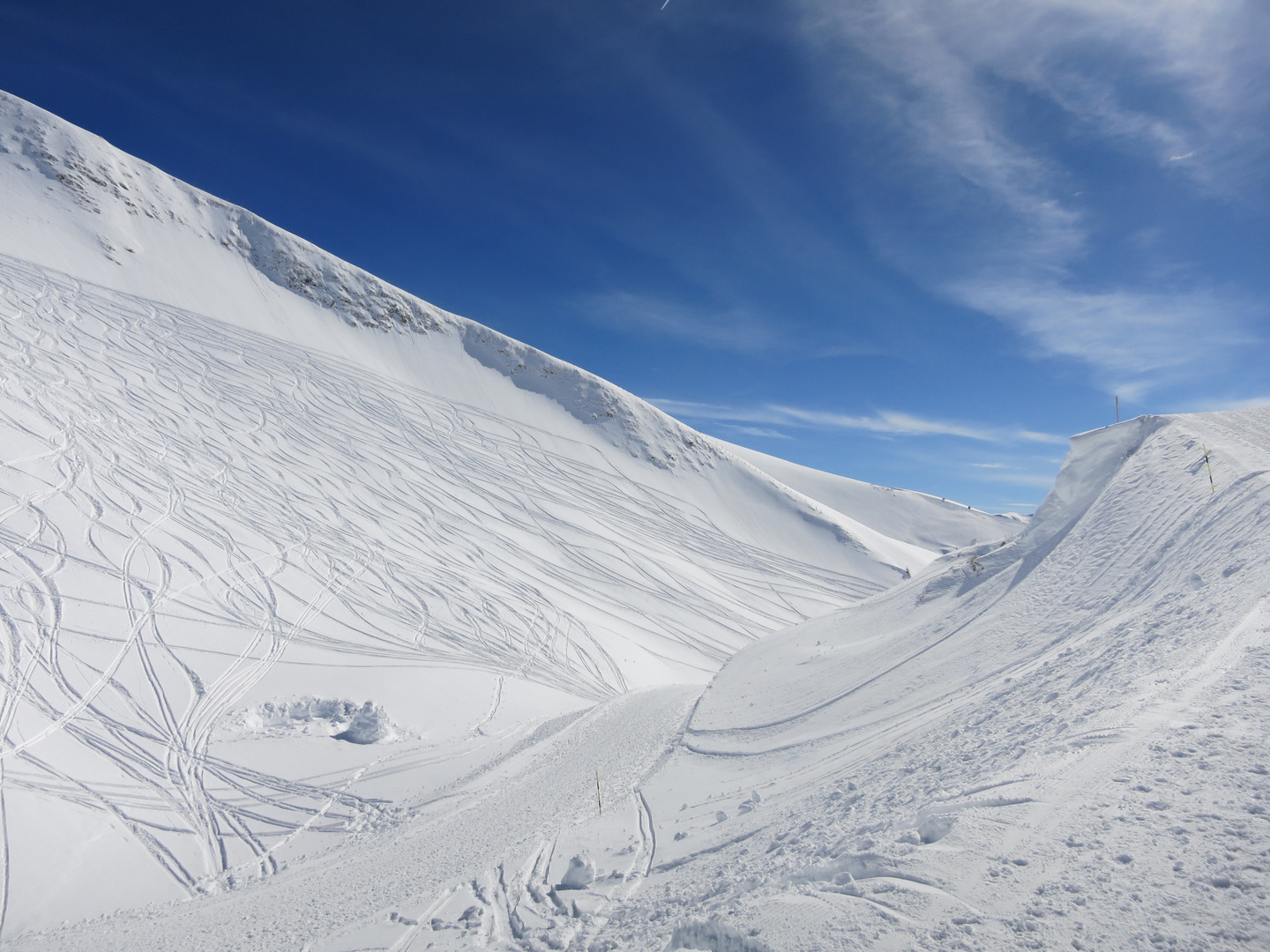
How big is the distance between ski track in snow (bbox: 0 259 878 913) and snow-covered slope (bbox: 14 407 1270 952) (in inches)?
140

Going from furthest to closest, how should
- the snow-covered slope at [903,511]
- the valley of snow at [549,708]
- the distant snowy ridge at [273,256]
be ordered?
the snow-covered slope at [903,511] → the distant snowy ridge at [273,256] → the valley of snow at [549,708]

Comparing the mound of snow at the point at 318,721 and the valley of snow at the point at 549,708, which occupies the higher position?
the valley of snow at the point at 549,708

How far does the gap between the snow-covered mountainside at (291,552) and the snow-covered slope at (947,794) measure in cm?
104

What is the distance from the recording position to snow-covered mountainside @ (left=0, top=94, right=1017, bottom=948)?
1004 cm

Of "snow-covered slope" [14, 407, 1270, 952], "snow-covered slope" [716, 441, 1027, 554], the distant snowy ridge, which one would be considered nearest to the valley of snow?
"snow-covered slope" [14, 407, 1270, 952]

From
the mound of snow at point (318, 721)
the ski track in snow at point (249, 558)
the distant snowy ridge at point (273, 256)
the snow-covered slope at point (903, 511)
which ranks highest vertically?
the distant snowy ridge at point (273, 256)

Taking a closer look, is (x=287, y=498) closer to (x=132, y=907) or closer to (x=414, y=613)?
(x=414, y=613)

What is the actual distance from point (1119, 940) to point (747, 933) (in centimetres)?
191

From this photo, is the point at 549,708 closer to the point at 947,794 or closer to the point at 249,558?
the point at 249,558

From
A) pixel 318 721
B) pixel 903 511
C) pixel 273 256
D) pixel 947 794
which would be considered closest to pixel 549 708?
pixel 318 721

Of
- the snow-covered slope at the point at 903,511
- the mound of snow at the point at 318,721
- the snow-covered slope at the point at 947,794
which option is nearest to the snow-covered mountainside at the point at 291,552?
the mound of snow at the point at 318,721

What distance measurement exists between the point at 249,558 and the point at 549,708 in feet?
34.3

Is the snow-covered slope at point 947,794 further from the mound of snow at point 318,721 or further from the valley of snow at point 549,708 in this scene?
the mound of snow at point 318,721

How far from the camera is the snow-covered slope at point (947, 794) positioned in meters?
3.13
